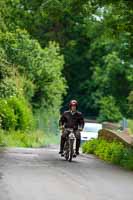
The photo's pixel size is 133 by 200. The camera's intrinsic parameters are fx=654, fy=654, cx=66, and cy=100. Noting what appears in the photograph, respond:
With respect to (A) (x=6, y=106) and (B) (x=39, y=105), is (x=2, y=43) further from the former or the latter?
(B) (x=39, y=105)

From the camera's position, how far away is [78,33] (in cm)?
7750

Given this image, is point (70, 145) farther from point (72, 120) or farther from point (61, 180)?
point (61, 180)

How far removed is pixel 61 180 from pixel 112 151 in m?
8.58

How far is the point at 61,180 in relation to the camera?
1576 centimetres

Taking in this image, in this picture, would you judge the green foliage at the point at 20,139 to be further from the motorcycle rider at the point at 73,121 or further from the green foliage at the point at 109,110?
the green foliage at the point at 109,110

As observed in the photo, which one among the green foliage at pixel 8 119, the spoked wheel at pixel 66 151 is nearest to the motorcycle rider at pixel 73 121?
the spoked wheel at pixel 66 151

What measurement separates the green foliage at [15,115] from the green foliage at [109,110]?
84.3 ft

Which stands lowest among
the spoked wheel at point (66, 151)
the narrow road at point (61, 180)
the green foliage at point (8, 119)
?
the narrow road at point (61, 180)

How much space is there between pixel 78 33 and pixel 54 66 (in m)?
28.5

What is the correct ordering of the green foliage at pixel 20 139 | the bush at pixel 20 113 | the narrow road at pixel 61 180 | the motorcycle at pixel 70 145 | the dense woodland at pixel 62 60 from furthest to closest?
the bush at pixel 20 113
the green foliage at pixel 20 139
the dense woodland at pixel 62 60
the motorcycle at pixel 70 145
the narrow road at pixel 61 180

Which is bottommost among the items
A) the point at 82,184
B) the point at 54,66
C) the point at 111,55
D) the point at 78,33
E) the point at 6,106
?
the point at 82,184

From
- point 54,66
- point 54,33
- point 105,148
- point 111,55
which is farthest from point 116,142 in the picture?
point 54,33

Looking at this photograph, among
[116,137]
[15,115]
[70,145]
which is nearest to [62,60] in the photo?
[15,115]

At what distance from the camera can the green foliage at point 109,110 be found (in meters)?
68.7
